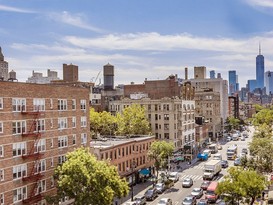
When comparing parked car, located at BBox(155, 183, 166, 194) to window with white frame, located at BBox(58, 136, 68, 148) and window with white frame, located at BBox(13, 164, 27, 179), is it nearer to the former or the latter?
window with white frame, located at BBox(58, 136, 68, 148)

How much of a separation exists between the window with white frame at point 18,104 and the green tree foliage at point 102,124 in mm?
57107

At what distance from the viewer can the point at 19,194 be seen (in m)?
52.2

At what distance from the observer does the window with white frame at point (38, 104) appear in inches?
2196

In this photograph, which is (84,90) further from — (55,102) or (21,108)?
(21,108)

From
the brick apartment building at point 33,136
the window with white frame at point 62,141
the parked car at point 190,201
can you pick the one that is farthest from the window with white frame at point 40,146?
the parked car at point 190,201

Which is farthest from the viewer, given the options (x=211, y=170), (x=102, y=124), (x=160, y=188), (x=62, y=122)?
(x=102, y=124)

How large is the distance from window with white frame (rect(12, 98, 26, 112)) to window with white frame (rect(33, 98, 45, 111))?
7.49 ft

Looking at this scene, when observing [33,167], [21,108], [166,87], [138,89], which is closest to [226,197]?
[33,167]

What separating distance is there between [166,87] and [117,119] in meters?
27.1

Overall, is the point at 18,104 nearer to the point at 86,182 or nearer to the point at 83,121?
the point at 86,182

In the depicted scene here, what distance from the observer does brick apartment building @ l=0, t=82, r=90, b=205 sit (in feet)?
165

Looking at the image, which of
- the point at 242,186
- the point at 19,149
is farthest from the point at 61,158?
the point at 242,186

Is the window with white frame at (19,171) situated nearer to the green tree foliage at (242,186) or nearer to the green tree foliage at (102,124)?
the green tree foliage at (242,186)

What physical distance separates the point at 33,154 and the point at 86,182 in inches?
333
